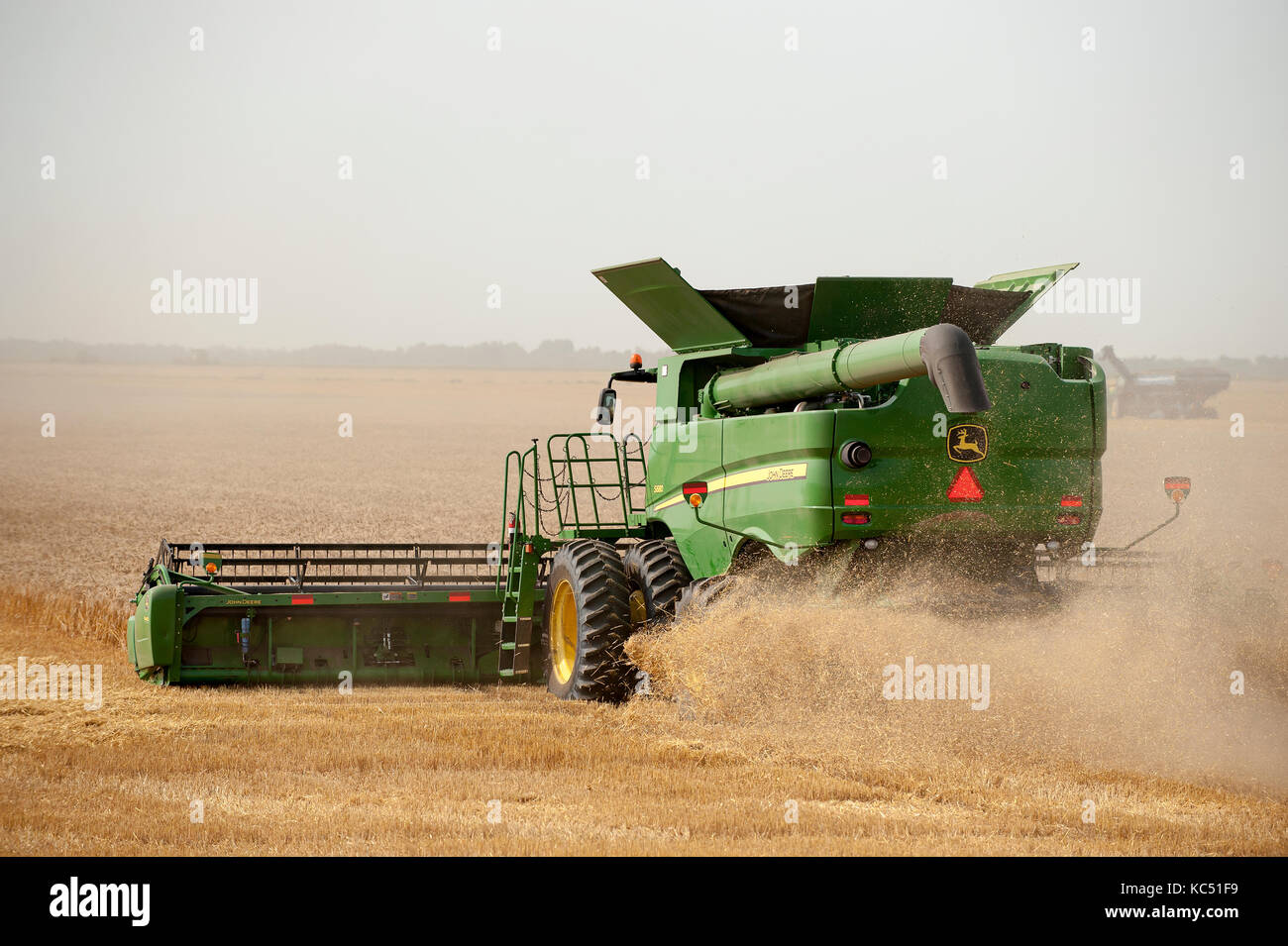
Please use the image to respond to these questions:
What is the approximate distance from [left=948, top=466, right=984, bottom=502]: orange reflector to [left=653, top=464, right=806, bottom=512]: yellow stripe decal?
917mm

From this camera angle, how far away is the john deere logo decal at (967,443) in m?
7.76

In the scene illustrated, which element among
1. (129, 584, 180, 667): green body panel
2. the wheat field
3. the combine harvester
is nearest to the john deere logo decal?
the combine harvester

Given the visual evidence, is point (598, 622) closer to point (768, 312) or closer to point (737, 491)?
point (737, 491)

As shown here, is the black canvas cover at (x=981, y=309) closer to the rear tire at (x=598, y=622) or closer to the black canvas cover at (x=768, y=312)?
the black canvas cover at (x=768, y=312)

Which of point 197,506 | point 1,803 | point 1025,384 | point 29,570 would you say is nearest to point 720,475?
point 1025,384

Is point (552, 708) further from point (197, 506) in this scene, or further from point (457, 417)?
point (457, 417)

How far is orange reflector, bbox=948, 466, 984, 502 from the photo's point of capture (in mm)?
7766

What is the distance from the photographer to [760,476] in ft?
27.0

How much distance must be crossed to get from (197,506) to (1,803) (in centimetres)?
2389

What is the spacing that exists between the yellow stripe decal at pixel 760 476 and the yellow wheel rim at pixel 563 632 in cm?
152

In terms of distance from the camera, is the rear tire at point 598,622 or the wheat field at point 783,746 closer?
the wheat field at point 783,746

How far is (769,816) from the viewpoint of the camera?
20.5 feet

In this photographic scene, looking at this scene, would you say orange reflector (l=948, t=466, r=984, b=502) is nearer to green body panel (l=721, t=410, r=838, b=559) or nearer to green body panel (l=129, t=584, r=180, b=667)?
green body panel (l=721, t=410, r=838, b=559)

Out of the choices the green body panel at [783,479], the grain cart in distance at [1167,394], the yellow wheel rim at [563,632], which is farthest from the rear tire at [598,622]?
the grain cart in distance at [1167,394]
